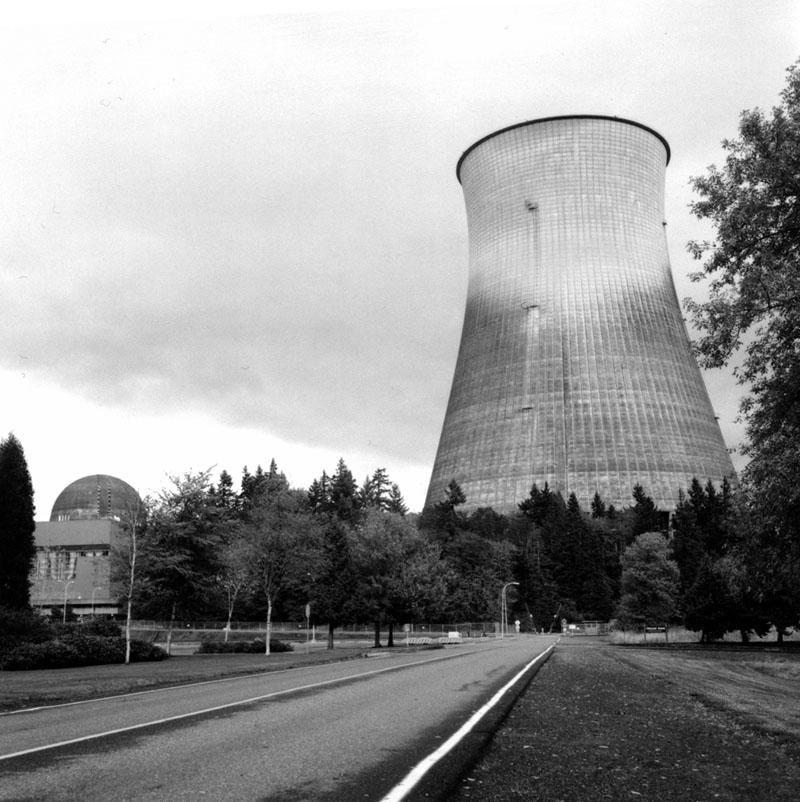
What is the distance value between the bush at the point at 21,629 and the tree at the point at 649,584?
55582 millimetres

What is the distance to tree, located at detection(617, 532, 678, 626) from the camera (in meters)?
76.1

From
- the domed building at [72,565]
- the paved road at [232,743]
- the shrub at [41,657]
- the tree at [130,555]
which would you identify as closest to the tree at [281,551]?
the tree at [130,555]

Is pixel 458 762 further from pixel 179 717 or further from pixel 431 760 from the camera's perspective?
pixel 179 717

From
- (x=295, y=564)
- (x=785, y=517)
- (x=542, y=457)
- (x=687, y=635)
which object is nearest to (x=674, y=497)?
(x=542, y=457)

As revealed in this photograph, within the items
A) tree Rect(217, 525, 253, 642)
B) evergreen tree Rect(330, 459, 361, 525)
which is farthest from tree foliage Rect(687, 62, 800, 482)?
evergreen tree Rect(330, 459, 361, 525)

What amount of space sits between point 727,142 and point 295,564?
103 feet

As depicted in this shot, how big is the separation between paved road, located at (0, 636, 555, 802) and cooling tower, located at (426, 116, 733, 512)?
6598cm

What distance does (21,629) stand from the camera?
101 feet

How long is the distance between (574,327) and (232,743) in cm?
7290

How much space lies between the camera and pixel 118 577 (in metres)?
32.4

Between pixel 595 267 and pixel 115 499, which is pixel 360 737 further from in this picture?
pixel 115 499

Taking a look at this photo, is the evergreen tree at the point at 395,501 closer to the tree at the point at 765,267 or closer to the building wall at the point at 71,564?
the building wall at the point at 71,564

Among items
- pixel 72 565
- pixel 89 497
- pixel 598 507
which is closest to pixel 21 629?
pixel 72 565

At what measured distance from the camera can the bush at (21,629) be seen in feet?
96.4
